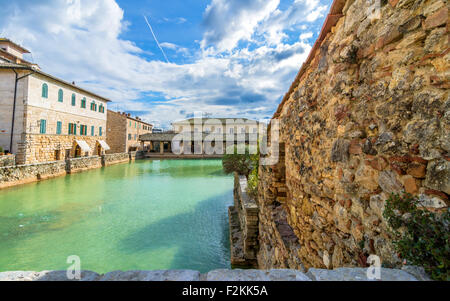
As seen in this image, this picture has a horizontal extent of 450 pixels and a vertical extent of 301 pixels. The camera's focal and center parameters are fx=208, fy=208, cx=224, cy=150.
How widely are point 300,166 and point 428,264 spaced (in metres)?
2.12

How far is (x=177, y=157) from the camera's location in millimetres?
30031

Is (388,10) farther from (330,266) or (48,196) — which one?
(48,196)

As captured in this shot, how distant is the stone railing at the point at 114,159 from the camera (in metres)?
22.2

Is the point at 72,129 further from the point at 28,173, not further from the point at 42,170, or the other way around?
the point at 28,173

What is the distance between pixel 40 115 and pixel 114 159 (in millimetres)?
8700

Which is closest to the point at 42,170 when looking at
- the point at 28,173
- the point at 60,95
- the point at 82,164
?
the point at 28,173

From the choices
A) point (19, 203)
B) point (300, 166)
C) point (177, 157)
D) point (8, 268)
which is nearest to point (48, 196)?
point (19, 203)

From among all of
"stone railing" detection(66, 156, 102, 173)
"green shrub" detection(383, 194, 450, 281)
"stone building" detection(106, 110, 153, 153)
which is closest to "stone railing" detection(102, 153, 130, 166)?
"stone railing" detection(66, 156, 102, 173)

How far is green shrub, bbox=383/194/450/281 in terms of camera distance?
103 centimetres

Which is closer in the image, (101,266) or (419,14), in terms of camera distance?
(419,14)

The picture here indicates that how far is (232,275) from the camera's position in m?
1.36

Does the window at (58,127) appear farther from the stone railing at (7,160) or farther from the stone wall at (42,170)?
the stone railing at (7,160)
